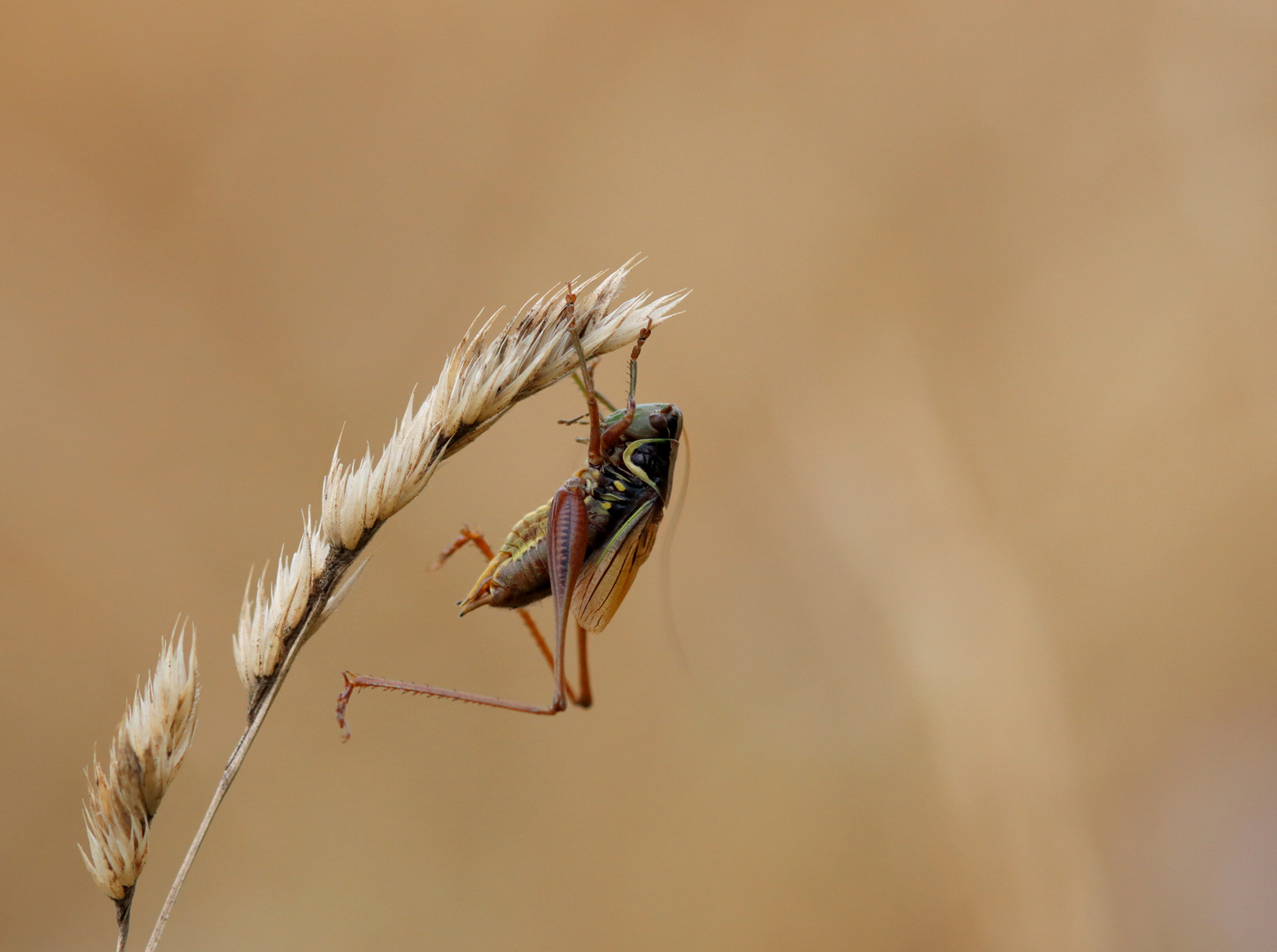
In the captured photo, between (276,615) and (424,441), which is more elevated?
(424,441)

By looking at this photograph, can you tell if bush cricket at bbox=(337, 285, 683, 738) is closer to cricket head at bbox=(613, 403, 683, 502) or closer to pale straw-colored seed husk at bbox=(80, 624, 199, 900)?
cricket head at bbox=(613, 403, 683, 502)

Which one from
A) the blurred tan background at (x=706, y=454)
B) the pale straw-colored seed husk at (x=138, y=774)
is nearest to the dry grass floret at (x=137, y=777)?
the pale straw-colored seed husk at (x=138, y=774)

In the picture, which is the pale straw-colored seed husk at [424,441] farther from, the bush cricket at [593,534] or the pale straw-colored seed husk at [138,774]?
the bush cricket at [593,534]

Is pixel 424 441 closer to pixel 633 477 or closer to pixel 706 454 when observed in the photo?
pixel 633 477

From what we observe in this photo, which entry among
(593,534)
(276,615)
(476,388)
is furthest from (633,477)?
(276,615)

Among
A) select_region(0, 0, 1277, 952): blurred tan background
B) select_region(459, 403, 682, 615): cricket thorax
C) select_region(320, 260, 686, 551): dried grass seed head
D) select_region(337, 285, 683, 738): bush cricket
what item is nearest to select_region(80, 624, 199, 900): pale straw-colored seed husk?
select_region(320, 260, 686, 551): dried grass seed head
